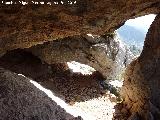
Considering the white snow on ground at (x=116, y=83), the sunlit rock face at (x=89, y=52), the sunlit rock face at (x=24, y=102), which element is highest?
the sunlit rock face at (x=24, y=102)

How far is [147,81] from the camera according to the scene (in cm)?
1684

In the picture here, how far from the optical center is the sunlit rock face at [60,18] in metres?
12.3

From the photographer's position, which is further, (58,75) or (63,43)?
(58,75)

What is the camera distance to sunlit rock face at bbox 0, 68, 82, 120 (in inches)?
602

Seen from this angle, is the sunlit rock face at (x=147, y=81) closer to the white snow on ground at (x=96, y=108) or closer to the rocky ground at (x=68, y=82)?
the white snow on ground at (x=96, y=108)

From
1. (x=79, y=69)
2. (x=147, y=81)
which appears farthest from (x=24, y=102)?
(x=79, y=69)

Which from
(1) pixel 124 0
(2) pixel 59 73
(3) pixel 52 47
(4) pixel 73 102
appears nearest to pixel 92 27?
(1) pixel 124 0

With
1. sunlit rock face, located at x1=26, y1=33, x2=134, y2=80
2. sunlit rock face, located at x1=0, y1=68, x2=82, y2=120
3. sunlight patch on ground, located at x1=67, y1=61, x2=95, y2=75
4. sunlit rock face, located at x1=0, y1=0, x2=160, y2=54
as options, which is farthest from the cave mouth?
sunlit rock face, located at x1=0, y1=0, x2=160, y2=54

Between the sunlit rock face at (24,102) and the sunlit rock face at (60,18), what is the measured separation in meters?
1.93

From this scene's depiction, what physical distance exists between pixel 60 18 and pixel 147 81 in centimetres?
618

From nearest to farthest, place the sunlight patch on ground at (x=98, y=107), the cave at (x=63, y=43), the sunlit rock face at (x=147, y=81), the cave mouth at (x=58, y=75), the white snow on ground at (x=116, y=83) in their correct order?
the cave at (x=63, y=43) < the sunlit rock face at (x=147, y=81) < the sunlight patch on ground at (x=98, y=107) < the cave mouth at (x=58, y=75) < the white snow on ground at (x=116, y=83)

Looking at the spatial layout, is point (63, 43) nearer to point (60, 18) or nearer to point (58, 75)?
point (58, 75)

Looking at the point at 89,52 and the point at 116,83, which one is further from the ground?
the point at 89,52

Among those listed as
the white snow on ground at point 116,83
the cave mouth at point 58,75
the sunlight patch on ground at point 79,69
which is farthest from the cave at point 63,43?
the sunlight patch on ground at point 79,69
